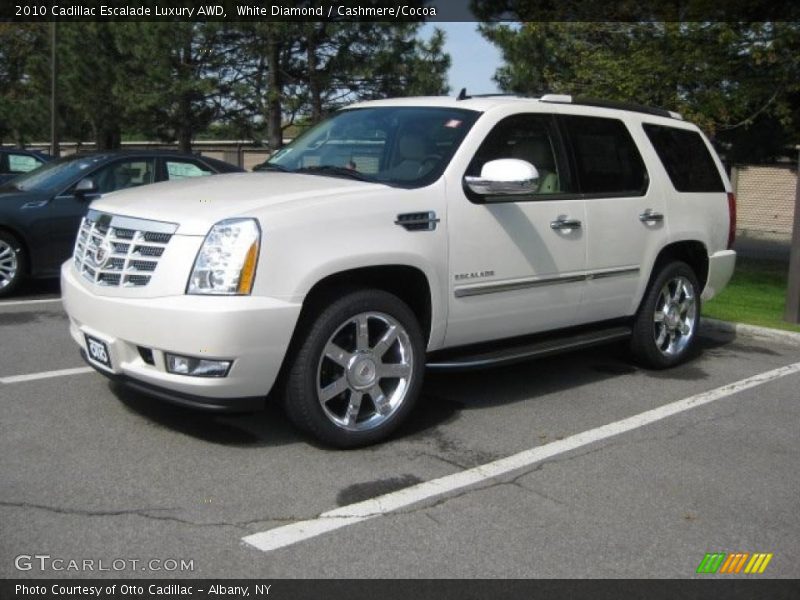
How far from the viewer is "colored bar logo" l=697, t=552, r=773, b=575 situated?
143 inches

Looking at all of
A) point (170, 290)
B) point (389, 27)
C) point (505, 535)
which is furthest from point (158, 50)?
point (505, 535)

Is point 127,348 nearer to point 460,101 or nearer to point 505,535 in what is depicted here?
point 505,535

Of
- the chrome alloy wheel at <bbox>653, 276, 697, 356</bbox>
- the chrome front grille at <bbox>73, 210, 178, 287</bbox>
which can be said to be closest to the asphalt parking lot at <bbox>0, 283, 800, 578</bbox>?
the chrome alloy wheel at <bbox>653, 276, 697, 356</bbox>

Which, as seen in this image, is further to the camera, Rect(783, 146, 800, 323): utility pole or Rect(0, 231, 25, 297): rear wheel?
Rect(0, 231, 25, 297): rear wheel

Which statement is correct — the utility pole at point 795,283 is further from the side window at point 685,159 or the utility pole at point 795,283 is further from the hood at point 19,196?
the hood at point 19,196

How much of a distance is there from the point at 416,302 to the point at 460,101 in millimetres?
1422

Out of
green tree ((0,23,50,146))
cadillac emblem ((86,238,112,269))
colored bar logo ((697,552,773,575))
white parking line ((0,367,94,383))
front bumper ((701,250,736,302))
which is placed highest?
green tree ((0,23,50,146))

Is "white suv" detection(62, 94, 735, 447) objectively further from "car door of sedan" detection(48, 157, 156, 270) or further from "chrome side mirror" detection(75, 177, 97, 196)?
"car door of sedan" detection(48, 157, 156, 270)

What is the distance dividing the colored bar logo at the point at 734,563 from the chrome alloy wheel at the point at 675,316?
3.00 meters

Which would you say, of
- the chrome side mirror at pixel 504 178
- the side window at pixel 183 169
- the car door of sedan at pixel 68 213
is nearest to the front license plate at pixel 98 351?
the chrome side mirror at pixel 504 178

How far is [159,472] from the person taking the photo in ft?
14.1

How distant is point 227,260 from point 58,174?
644 cm
